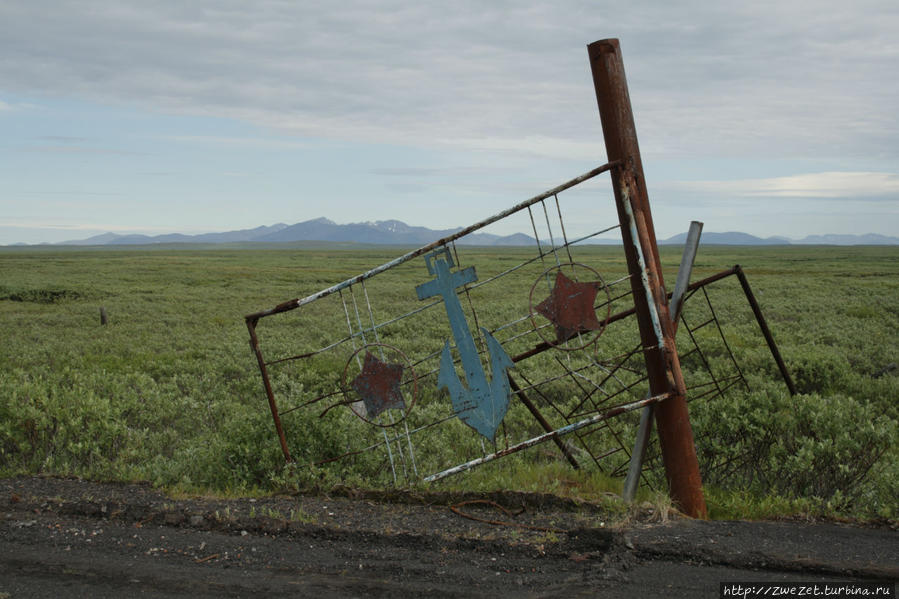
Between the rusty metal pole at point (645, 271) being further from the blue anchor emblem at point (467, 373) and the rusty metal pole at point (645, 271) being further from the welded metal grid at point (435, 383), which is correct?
the blue anchor emblem at point (467, 373)

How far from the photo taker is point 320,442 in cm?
643

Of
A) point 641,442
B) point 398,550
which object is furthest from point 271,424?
point 641,442

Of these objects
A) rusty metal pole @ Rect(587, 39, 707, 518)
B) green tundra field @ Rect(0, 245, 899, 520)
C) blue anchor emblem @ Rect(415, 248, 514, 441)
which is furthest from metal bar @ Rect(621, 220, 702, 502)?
blue anchor emblem @ Rect(415, 248, 514, 441)

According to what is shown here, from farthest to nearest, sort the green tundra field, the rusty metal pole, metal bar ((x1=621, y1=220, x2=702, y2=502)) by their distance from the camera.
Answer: the green tundra field
metal bar ((x1=621, y1=220, x2=702, y2=502))
the rusty metal pole

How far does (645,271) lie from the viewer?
188 inches

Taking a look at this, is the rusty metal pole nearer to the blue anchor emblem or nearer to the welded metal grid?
the welded metal grid

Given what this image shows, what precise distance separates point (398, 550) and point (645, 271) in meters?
2.69

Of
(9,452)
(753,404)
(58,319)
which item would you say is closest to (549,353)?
(753,404)

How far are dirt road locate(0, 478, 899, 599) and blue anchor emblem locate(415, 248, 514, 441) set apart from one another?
0.65m

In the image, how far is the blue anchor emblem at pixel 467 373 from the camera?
511 centimetres

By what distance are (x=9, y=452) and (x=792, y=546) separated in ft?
26.9

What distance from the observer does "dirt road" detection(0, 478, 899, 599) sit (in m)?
3.61

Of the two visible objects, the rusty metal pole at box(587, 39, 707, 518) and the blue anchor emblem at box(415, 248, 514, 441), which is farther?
the blue anchor emblem at box(415, 248, 514, 441)

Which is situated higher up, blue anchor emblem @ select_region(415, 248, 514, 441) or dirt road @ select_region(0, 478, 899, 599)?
blue anchor emblem @ select_region(415, 248, 514, 441)
